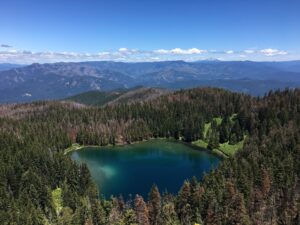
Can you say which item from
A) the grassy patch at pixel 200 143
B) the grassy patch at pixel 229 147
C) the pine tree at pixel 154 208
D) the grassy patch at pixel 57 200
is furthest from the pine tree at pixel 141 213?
the grassy patch at pixel 200 143

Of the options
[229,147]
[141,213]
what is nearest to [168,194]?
[141,213]

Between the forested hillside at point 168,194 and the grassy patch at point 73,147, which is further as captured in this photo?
the grassy patch at point 73,147

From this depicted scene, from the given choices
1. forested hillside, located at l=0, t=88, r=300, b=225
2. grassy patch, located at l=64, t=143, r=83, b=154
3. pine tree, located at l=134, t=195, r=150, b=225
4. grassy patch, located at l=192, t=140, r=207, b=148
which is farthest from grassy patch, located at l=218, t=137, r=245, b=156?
pine tree, located at l=134, t=195, r=150, b=225

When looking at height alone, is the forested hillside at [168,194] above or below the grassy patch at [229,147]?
above

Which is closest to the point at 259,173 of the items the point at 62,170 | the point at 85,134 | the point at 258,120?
the point at 62,170

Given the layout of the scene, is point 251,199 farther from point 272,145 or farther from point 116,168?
point 116,168

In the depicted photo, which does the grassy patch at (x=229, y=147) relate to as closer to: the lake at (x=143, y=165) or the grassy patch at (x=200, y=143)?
the lake at (x=143, y=165)

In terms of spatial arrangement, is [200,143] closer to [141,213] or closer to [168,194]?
[168,194]

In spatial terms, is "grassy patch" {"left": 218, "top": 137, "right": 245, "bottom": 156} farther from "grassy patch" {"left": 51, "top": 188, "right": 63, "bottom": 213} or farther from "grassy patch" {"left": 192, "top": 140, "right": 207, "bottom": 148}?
"grassy patch" {"left": 51, "top": 188, "right": 63, "bottom": 213}
